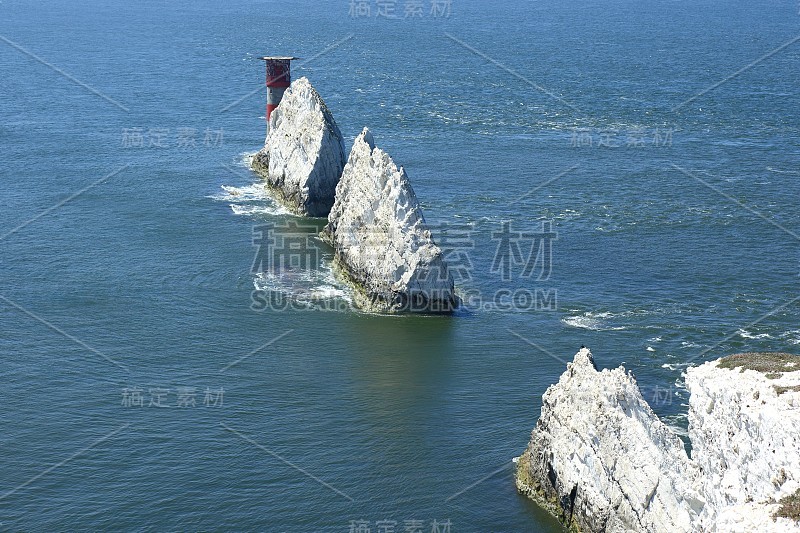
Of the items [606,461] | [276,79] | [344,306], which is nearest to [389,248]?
[344,306]

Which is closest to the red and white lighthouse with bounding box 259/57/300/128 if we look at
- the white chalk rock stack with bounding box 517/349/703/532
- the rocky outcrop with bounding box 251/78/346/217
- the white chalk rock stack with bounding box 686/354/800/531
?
the rocky outcrop with bounding box 251/78/346/217

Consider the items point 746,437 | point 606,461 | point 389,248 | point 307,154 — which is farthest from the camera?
point 307,154

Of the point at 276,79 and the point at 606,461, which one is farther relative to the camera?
the point at 276,79

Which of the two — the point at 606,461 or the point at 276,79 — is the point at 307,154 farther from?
the point at 606,461

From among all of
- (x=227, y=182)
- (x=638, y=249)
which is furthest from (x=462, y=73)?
(x=638, y=249)

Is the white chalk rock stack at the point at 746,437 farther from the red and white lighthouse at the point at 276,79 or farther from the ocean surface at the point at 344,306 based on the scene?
the red and white lighthouse at the point at 276,79
